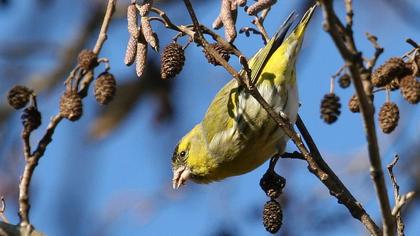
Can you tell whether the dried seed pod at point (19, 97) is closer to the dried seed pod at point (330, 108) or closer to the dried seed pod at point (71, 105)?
the dried seed pod at point (71, 105)

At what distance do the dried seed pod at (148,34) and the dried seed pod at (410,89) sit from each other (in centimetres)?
76

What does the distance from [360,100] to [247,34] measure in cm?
120

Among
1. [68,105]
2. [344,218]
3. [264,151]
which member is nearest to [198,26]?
[68,105]

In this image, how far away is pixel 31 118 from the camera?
8.77ft

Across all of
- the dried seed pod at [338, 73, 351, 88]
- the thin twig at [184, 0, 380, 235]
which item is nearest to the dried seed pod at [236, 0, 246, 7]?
the thin twig at [184, 0, 380, 235]

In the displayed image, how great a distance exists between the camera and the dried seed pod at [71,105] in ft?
→ 8.63

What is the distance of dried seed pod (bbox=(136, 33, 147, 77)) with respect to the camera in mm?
2617

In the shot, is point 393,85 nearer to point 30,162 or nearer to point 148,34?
point 148,34

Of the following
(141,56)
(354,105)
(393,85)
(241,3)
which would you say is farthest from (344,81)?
(141,56)

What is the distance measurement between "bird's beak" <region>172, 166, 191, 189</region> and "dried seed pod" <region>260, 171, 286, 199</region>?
800mm

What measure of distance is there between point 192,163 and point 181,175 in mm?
73

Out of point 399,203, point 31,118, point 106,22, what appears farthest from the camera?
point 31,118

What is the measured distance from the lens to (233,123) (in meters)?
3.69

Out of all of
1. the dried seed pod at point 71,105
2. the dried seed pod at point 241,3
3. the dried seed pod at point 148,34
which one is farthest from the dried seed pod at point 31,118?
the dried seed pod at point 241,3
